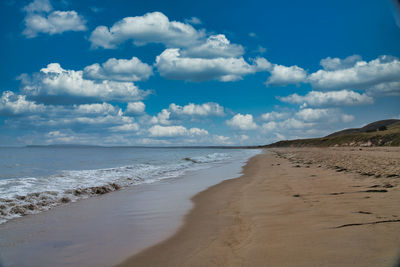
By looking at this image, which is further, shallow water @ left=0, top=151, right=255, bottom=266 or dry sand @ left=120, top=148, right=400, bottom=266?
shallow water @ left=0, top=151, right=255, bottom=266

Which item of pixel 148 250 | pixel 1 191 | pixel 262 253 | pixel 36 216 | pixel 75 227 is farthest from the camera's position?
pixel 1 191

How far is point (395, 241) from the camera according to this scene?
377 centimetres

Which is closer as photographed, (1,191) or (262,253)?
(262,253)

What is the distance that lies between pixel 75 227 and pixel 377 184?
9248 mm

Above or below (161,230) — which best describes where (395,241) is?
above

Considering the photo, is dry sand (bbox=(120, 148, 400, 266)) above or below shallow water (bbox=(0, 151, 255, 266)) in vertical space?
above

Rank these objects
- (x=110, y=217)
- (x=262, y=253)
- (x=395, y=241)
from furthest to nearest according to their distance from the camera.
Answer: (x=110, y=217) → (x=262, y=253) → (x=395, y=241)

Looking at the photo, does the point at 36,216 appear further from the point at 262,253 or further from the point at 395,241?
the point at 395,241

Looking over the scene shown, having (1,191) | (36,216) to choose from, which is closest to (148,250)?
(36,216)

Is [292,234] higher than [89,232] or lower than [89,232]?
higher

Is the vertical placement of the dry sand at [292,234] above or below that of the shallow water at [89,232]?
above

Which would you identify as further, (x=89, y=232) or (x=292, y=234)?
(x=89, y=232)

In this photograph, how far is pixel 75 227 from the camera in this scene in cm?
653

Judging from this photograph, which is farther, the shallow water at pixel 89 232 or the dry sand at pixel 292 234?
the shallow water at pixel 89 232
